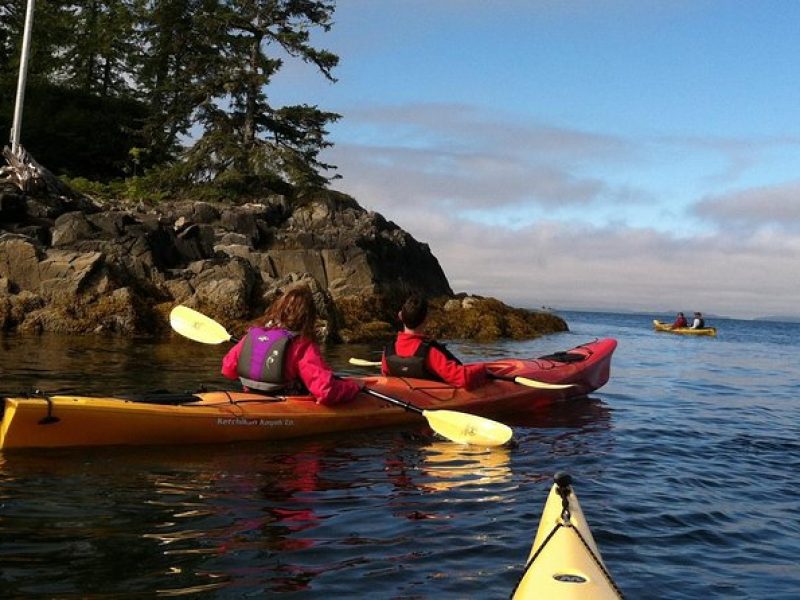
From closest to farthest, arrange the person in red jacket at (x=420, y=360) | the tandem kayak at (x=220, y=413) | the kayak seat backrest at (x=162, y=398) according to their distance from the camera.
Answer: the tandem kayak at (x=220, y=413) → the kayak seat backrest at (x=162, y=398) → the person in red jacket at (x=420, y=360)

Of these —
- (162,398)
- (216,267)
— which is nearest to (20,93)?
(216,267)

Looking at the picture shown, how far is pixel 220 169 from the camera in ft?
95.5

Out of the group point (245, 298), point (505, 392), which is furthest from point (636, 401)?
point (245, 298)

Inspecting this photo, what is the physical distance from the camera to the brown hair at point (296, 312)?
22.1 ft

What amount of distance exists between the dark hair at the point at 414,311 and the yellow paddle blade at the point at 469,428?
99 cm

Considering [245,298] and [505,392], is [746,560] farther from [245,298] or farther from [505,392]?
[245,298]

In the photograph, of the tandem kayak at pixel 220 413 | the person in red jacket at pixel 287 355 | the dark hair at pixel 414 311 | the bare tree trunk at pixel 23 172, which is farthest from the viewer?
the bare tree trunk at pixel 23 172

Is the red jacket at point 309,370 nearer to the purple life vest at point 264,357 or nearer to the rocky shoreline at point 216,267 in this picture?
the purple life vest at point 264,357

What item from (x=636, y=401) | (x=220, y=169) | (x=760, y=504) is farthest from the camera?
(x=220, y=169)

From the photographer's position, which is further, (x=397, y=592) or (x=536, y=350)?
(x=536, y=350)

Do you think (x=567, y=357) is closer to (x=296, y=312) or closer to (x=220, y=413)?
(x=296, y=312)

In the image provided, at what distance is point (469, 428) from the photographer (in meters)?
7.26

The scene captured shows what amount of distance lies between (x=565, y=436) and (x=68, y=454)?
5011mm

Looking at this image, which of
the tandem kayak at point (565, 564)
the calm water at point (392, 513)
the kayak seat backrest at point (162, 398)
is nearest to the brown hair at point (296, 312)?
the kayak seat backrest at point (162, 398)
